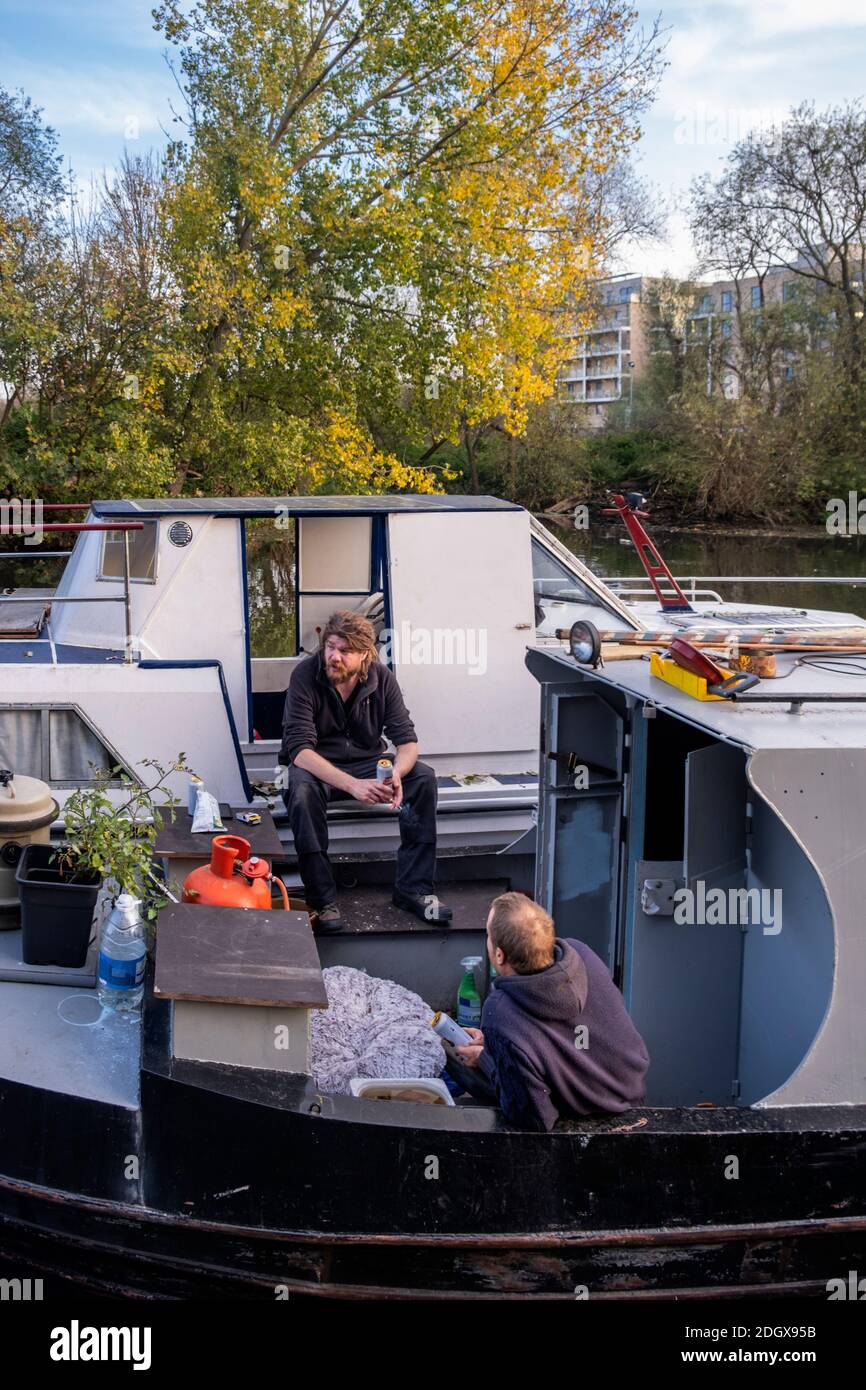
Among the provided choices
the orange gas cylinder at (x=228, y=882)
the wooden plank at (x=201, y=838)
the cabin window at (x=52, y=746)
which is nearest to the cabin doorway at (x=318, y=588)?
the cabin window at (x=52, y=746)

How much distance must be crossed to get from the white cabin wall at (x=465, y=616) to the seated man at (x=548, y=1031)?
3.67 metres

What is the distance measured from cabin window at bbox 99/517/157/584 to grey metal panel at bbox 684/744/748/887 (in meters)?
3.76

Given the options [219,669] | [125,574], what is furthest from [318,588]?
[125,574]

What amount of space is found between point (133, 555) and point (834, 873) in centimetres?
478

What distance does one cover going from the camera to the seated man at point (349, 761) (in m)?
6.00

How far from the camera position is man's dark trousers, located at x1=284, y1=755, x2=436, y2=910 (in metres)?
5.99

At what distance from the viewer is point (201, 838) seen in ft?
17.4

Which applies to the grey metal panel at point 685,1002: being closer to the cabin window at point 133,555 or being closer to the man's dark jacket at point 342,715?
the man's dark jacket at point 342,715

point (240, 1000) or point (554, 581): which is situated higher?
point (554, 581)

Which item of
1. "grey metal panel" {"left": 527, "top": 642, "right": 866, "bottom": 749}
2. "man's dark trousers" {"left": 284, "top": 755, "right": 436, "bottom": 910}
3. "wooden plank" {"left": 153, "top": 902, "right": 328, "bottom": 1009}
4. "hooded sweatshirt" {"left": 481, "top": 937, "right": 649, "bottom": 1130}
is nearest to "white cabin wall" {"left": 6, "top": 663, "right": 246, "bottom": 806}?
"man's dark trousers" {"left": 284, "top": 755, "right": 436, "bottom": 910}

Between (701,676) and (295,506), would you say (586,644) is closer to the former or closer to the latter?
(701,676)
